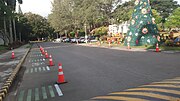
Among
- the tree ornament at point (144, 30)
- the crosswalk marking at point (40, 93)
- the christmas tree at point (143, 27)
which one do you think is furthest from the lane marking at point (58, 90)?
the tree ornament at point (144, 30)

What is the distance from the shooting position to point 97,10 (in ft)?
208

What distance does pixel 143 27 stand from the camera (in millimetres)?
27406

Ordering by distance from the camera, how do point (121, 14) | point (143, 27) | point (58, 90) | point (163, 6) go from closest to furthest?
point (58, 90) < point (143, 27) < point (121, 14) < point (163, 6)

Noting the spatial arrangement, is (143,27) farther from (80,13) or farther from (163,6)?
(163,6)

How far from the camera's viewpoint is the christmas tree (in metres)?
26.9

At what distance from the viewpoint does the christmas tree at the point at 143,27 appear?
Result: 2695 cm

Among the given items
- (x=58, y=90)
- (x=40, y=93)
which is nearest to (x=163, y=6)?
(x=58, y=90)

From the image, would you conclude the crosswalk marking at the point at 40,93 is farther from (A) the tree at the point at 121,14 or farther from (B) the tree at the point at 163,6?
(B) the tree at the point at 163,6

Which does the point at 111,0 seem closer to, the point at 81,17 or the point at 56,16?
the point at 81,17

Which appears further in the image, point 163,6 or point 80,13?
point 163,6

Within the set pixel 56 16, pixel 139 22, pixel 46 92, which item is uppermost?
pixel 56 16

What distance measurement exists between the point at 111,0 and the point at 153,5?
39.9m

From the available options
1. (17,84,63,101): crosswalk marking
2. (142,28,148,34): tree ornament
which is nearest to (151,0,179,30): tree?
(142,28,148,34): tree ornament

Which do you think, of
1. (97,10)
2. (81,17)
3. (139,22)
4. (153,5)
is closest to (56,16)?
(81,17)
